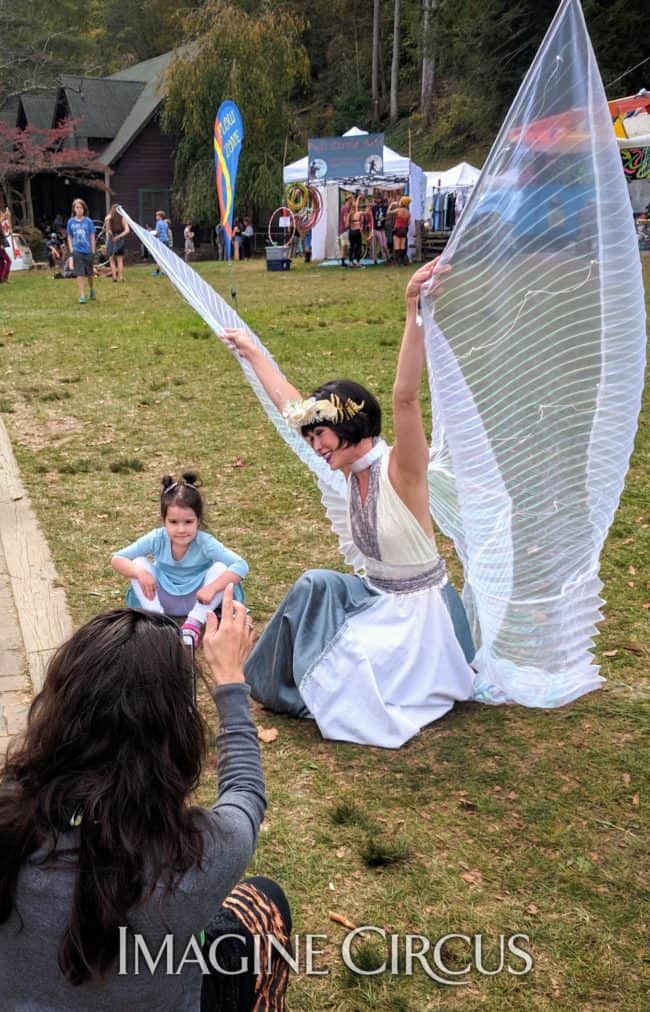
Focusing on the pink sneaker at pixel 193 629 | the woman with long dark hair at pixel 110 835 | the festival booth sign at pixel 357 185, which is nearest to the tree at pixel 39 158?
the festival booth sign at pixel 357 185

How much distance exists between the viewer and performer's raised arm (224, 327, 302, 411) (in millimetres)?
3775

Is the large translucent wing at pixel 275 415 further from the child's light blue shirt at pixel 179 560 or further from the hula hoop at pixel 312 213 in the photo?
the hula hoop at pixel 312 213

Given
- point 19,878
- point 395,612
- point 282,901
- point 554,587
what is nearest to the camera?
point 19,878

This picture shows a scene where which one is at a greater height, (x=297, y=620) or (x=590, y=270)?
(x=590, y=270)

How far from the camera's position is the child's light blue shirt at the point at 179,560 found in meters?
4.20

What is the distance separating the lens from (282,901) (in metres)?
2.16

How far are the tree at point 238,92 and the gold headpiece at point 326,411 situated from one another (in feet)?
101

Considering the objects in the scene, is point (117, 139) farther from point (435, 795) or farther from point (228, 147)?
point (435, 795)

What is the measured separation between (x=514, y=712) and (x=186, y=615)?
1.51m

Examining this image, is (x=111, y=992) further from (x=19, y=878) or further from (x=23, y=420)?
(x=23, y=420)

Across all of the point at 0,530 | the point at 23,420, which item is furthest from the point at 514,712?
the point at 23,420

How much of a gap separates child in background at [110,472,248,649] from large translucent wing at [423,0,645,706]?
128 cm

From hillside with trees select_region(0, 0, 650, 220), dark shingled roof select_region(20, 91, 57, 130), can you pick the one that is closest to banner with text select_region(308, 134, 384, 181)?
hillside with trees select_region(0, 0, 650, 220)

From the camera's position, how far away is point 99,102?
38125mm
